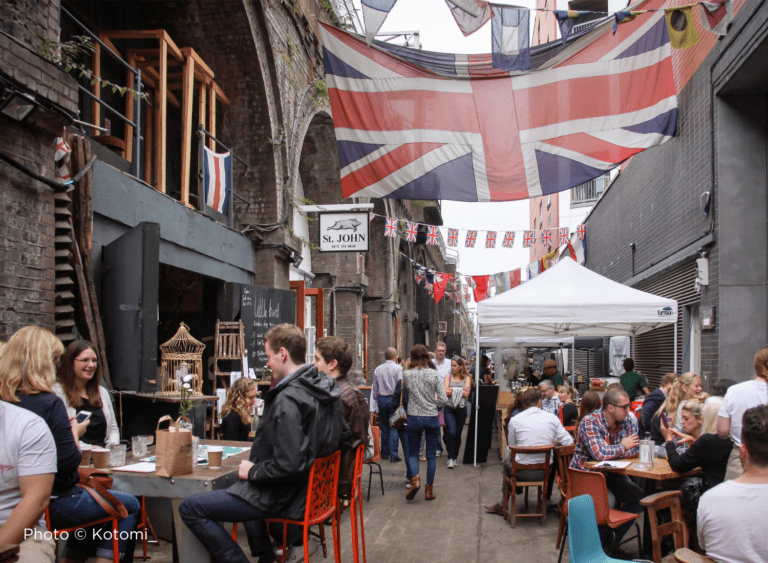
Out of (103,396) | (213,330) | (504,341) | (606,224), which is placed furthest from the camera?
(606,224)

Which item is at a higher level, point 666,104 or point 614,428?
point 666,104

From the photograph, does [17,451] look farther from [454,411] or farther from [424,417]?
[454,411]

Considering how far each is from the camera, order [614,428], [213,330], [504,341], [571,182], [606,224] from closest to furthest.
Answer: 1. [614,428]
2. [571,182]
3. [213,330]
4. [504,341]
5. [606,224]

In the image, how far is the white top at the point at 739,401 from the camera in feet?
13.7

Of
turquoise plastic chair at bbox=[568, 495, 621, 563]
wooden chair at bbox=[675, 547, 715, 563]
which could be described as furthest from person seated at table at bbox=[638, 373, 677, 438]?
wooden chair at bbox=[675, 547, 715, 563]

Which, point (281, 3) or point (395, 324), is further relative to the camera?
point (395, 324)

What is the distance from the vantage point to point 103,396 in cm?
476

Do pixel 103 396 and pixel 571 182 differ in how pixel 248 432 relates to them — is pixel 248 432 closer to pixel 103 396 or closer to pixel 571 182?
pixel 103 396

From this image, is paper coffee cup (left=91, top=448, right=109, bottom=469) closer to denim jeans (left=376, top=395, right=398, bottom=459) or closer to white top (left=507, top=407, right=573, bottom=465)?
white top (left=507, top=407, right=573, bottom=465)

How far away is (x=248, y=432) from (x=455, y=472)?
3.58m

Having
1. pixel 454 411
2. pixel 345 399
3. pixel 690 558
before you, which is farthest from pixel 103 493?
pixel 454 411

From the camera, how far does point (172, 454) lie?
3705 mm

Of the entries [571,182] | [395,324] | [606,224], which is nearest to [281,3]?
[571,182]

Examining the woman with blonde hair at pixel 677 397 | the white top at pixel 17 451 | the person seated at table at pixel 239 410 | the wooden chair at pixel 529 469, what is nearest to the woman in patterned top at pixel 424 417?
the wooden chair at pixel 529 469
